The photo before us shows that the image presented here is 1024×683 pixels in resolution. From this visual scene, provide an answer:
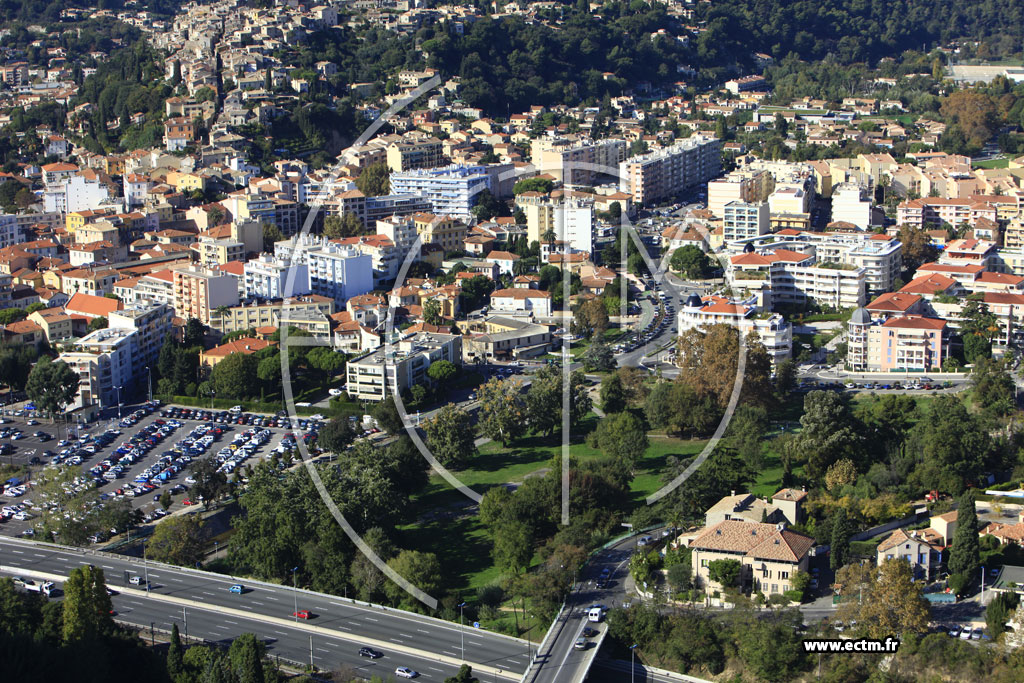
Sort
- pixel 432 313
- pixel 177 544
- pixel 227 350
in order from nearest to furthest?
1. pixel 177 544
2. pixel 227 350
3. pixel 432 313


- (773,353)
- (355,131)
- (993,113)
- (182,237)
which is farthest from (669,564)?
(993,113)

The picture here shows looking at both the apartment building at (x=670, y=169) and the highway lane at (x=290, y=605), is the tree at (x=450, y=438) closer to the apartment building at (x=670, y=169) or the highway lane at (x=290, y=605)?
the highway lane at (x=290, y=605)

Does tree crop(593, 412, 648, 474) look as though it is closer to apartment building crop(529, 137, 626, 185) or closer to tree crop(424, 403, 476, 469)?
tree crop(424, 403, 476, 469)

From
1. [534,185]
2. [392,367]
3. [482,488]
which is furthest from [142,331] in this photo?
[534,185]

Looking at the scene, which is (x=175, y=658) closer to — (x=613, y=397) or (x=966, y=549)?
(x=966, y=549)

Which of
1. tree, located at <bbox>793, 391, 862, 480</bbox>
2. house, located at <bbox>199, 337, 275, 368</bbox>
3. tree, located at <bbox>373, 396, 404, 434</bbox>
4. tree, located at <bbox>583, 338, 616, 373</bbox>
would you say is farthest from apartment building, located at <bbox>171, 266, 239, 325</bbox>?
tree, located at <bbox>793, 391, 862, 480</bbox>

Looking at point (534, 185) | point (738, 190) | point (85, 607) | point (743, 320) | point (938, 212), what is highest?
point (534, 185)
